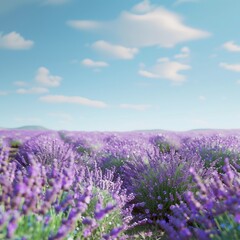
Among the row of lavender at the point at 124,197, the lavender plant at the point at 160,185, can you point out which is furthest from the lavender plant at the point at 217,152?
the lavender plant at the point at 160,185

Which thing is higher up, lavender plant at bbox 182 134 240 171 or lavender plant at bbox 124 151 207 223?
lavender plant at bbox 182 134 240 171

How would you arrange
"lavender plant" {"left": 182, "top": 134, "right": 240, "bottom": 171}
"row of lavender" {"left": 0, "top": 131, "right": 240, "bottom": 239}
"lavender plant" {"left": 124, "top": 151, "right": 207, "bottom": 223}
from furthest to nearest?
1. "lavender plant" {"left": 182, "top": 134, "right": 240, "bottom": 171}
2. "lavender plant" {"left": 124, "top": 151, "right": 207, "bottom": 223}
3. "row of lavender" {"left": 0, "top": 131, "right": 240, "bottom": 239}

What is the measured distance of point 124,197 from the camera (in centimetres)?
426

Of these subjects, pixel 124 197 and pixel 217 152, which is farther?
pixel 217 152

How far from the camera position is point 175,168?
546cm

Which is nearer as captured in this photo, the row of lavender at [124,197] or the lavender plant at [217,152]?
the row of lavender at [124,197]

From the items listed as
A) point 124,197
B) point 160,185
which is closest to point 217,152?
point 160,185

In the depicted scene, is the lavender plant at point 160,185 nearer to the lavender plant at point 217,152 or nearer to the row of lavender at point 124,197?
the row of lavender at point 124,197

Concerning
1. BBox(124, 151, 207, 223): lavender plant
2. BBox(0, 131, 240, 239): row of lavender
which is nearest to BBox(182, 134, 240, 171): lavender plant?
BBox(0, 131, 240, 239): row of lavender

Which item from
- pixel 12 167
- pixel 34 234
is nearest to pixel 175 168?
pixel 12 167

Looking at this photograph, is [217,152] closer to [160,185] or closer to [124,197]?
[160,185]

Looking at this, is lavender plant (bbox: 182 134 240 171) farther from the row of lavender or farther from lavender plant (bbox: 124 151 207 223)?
lavender plant (bbox: 124 151 207 223)

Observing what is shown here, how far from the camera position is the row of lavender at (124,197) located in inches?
91.5

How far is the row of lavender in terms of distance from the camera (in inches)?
91.5
